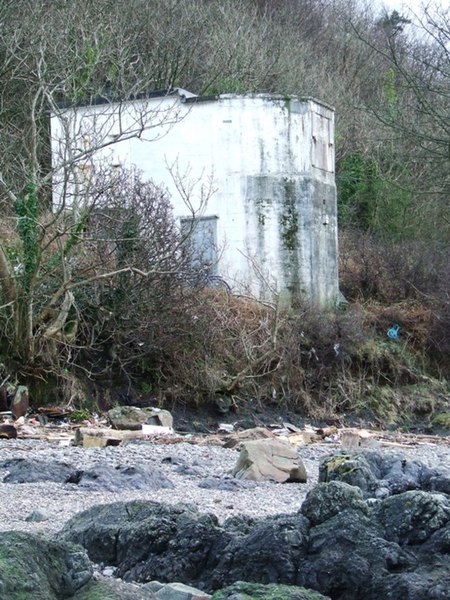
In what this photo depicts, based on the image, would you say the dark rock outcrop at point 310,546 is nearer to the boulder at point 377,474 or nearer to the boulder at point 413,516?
the boulder at point 413,516

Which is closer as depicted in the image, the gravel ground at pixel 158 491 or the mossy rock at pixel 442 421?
the gravel ground at pixel 158 491

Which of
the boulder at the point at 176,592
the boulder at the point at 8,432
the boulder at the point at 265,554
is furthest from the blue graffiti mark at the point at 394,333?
the boulder at the point at 176,592

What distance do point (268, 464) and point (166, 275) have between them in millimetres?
12109

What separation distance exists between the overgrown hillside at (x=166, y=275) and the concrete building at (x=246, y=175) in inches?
40.6

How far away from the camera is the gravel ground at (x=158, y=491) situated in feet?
28.5

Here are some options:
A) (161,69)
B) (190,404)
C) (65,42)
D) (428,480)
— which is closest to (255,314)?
(190,404)

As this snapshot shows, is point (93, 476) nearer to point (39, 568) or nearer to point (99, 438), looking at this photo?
point (99, 438)

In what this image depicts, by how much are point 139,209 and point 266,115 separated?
6371mm

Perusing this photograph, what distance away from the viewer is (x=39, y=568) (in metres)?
4.59

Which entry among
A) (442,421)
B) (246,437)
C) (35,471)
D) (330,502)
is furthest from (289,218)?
(330,502)

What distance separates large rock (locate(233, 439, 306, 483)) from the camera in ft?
37.2

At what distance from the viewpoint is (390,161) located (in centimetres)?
3494

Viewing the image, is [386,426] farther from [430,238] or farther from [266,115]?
[430,238]

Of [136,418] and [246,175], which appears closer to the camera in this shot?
[136,418]
